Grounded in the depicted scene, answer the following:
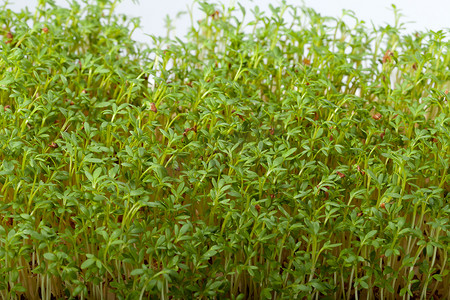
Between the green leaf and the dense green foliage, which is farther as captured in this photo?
the dense green foliage

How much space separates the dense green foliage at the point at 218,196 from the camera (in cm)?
150

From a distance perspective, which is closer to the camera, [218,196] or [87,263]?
[87,263]

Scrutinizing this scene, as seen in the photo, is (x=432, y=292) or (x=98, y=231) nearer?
(x=98, y=231)

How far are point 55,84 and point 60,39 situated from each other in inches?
13.6

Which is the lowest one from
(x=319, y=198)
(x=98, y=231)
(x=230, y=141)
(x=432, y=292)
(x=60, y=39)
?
(x=432, y=292)

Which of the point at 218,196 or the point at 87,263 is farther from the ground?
the point at 218,196

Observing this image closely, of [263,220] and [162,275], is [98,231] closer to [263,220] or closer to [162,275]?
[162,275]

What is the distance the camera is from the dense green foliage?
1503 mm

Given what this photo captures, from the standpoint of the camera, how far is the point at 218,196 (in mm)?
1551

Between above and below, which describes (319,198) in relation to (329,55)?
below

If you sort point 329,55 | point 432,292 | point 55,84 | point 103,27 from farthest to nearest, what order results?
1. point 103,27
2. point 329,55
3. point 55,84
4. point 432,292

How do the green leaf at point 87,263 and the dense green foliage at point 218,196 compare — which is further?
the dense green foliage at point 218,196

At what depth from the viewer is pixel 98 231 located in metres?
1.47

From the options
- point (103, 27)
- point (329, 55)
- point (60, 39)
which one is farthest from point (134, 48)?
point (329, 55)
